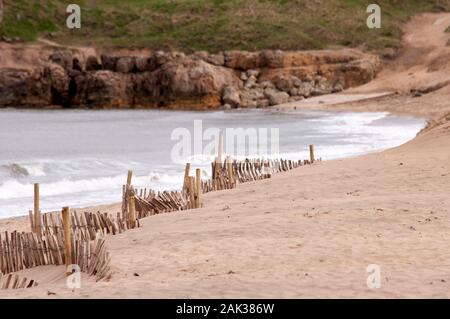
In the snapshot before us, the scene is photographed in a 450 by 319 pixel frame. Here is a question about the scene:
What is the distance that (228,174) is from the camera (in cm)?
1500

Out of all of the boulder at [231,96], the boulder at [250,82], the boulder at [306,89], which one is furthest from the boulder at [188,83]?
the boulder at [306,89]

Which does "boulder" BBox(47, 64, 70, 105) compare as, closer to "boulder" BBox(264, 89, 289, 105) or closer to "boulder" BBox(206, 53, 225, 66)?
"boulder" BBox(206, 53, 225, 66)

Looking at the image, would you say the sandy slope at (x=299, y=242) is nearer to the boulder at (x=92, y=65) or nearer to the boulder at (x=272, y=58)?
the boulder at (x=272, y=58)

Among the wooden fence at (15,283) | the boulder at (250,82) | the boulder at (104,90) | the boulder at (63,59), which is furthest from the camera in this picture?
the boulder at (63,59)

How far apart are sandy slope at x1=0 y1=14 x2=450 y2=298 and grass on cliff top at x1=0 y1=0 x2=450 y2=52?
45235mm

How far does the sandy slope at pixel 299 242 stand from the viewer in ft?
22.4

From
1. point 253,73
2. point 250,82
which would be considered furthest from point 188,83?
point 253,73

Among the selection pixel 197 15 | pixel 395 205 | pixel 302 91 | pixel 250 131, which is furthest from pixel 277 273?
pixel 197 15

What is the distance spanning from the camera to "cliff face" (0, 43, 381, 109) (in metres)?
52.6

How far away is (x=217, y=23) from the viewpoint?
62.5 m

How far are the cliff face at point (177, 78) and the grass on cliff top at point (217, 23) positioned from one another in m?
3.10

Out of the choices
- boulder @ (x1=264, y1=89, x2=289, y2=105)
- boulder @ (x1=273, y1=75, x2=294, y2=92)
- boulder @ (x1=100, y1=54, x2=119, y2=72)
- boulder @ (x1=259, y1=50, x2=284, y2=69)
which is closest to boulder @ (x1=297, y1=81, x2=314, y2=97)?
boulder @ (x1=273, y1=75, x2=294, y2=92)
